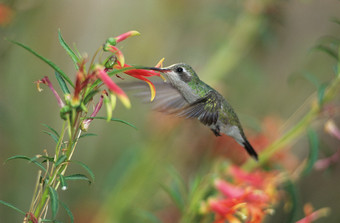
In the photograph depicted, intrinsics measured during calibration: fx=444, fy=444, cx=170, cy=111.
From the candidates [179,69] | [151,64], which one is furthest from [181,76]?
[151,64]

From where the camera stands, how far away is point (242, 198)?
6.07 ft

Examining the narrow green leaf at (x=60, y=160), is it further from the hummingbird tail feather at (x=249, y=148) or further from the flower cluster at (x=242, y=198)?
the hummingbird tail feather at (x=249, y=148)

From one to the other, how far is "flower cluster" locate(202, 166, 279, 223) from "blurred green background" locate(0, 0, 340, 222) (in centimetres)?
34

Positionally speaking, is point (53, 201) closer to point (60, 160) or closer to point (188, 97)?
point (60, 160)

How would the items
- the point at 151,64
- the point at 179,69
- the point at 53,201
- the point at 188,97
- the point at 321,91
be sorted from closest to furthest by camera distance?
the point at 53,201 → the point at 179,69 → the point at 188,97 → the point at 321,91 → the point at 151,64

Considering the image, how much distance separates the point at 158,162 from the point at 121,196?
18.4 inches

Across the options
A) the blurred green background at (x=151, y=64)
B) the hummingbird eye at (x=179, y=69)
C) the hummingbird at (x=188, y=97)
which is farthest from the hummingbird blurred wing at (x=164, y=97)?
the blurred green background at (x=151, y=64)

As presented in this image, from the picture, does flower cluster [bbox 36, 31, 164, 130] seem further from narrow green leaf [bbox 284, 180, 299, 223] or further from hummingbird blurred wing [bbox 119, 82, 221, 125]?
narrow green leaf [bbox 284, 180, 299, 223]

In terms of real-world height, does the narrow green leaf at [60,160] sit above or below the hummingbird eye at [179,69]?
below

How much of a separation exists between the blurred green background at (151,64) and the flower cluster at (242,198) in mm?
341

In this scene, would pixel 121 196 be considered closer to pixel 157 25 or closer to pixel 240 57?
pixel 240 57

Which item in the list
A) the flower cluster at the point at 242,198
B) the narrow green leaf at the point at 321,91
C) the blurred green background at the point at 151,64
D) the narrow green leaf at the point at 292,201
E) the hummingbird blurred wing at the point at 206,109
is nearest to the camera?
the hummingbird blurred wing at the point at 206,109

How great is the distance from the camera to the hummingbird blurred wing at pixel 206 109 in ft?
5.42

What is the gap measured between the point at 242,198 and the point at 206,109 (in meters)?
0.41
